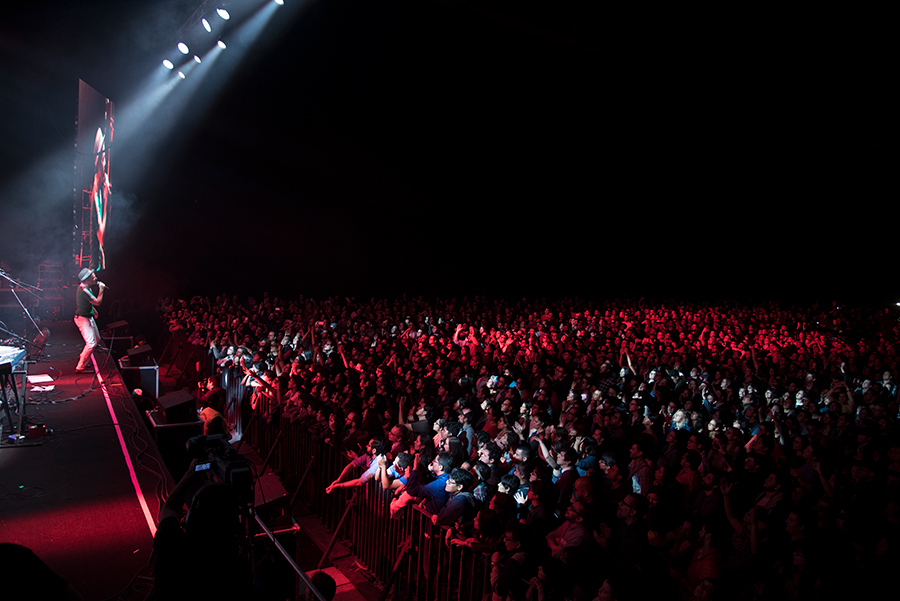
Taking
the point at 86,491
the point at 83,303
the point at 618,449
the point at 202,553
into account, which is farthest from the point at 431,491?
the point at 83,303

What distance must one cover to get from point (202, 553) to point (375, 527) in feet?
12.7

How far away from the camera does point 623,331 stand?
14.2 m

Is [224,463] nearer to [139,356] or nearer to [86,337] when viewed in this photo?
[86,337]

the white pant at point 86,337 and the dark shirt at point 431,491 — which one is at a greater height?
the white pant at point 86,337

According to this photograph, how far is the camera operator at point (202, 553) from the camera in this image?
2.10m

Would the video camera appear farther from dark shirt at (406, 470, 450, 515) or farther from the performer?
the performer

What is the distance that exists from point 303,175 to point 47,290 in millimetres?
8426

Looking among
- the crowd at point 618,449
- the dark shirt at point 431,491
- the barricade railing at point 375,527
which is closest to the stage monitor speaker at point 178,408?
the crowd at point 618,449

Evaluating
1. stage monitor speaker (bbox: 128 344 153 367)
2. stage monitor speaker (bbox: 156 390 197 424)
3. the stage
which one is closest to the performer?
the stage

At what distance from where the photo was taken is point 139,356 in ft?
A: 32.6

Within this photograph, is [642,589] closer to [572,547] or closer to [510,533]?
[572,547]

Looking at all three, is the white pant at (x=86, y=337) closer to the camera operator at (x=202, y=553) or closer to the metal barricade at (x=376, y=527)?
the metal barricade at (x=376, y=527)

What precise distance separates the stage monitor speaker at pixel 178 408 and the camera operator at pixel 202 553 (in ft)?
16.5

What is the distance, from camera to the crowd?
3816mm
